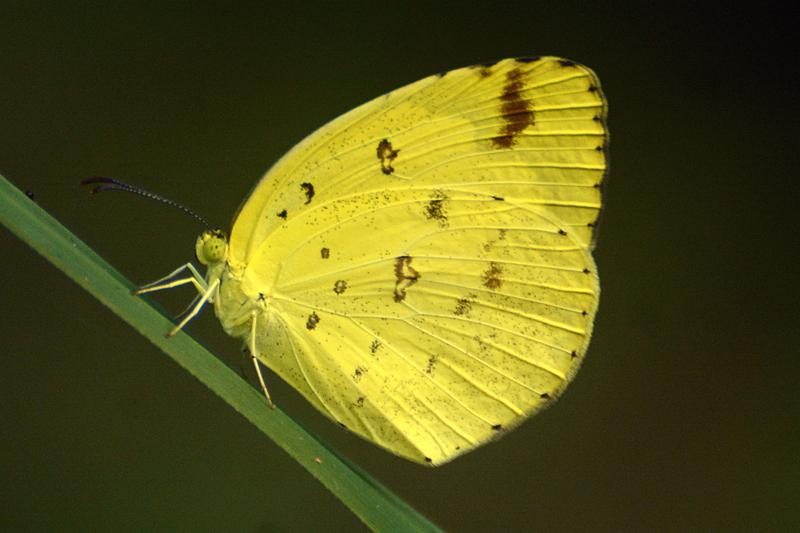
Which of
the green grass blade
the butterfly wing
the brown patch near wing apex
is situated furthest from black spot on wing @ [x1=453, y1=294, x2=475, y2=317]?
the green grass blade

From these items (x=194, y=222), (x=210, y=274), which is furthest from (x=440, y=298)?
(x=194, y=222)

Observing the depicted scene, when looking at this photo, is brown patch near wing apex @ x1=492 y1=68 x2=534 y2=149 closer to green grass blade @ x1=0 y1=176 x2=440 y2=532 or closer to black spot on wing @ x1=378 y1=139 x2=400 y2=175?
black spot on wing @ x1=378 y1=139 x2=400 y2=175

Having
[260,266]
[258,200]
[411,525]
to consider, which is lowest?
[411,525]

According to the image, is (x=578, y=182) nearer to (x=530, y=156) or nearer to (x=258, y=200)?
(x=530, y=156)

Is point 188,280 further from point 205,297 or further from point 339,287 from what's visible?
point 339,287

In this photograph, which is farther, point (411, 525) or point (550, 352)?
point (550, 352)

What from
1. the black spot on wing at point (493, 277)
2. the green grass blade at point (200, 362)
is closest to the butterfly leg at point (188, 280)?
the green grass blade at point (200, 362)
